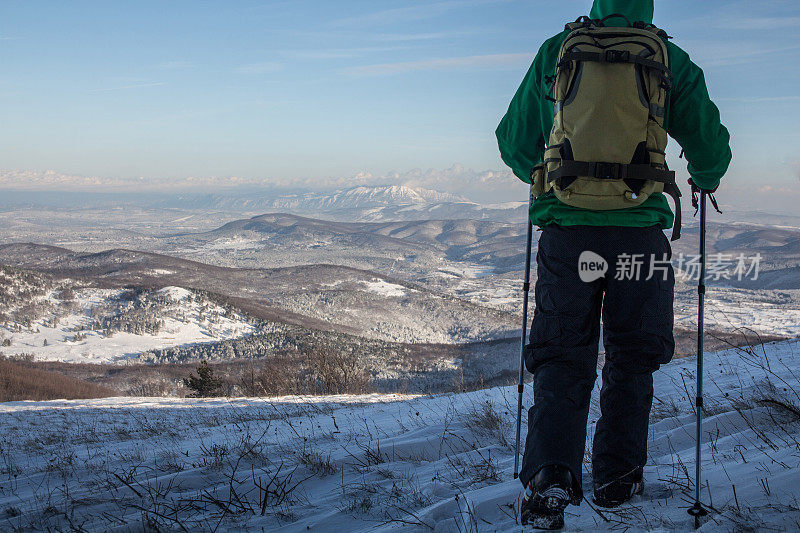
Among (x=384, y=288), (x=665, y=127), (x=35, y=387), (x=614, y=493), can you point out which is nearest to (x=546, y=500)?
(x=614, y=493)

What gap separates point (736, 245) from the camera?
180 m

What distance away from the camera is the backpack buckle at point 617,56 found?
2.31 meters

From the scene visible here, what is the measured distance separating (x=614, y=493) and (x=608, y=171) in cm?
155

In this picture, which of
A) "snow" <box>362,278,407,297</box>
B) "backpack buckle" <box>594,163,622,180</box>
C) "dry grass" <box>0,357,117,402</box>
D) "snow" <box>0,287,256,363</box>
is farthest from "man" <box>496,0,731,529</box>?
"snow" <box>362,278,407,297</box>

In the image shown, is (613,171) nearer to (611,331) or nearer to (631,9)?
(611,331)

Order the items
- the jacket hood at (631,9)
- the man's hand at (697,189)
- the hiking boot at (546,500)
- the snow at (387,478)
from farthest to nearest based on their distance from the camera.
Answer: the man's hand at (697,189) < the jacket hood at (631,9) < the snow at (387,478) < the hiking boot at (546,500)

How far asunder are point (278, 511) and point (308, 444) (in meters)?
2.03

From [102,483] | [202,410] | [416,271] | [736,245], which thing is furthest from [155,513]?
[736,245]

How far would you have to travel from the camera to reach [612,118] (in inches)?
92.0

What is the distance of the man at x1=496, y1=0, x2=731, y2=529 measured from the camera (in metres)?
2.35

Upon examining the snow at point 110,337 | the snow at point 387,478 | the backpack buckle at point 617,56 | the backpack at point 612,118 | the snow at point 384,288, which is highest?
the backpack buckle at point 617,56

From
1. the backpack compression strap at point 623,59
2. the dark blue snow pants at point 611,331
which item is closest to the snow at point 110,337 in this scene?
the dark blue snow pants at point 611,331

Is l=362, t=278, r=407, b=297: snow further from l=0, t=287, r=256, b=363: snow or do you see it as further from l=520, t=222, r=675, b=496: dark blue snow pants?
l=520, t=222, r=675, b=496: dark blue snow pants

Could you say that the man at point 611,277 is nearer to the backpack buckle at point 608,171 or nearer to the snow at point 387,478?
the backpack buckle at point 608,171
